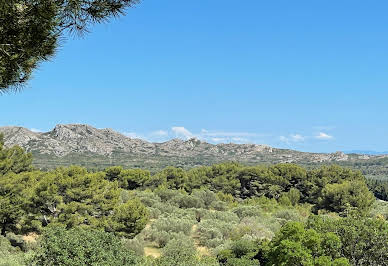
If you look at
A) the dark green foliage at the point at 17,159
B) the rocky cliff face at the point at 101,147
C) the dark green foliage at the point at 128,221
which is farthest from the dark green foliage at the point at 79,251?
the rocky cliff face at the point at 101,147

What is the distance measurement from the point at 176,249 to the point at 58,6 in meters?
15.7

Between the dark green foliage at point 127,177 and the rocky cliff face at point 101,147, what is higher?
the rocky cliff face at point 101,147

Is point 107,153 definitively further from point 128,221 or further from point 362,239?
point 362,239

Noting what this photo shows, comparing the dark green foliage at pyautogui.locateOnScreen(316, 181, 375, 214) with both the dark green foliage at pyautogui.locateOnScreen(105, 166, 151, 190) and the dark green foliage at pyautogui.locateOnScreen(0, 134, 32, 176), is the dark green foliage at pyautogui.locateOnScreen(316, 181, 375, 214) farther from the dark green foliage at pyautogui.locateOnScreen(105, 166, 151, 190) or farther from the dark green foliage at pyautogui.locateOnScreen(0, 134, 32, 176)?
the dark green foliage at pyautogui.locateOnScreen(0, 134, 32, 176)

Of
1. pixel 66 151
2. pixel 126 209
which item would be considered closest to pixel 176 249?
pixel 126 209

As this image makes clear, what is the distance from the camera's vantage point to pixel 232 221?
29.9 meters

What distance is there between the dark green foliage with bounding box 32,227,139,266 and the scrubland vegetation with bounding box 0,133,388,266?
4 cm

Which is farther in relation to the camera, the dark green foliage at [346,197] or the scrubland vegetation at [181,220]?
the dark green foliage at [346,197]

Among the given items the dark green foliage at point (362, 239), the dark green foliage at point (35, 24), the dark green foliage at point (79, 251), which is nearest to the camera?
the dark green foliage at point (35, 24)

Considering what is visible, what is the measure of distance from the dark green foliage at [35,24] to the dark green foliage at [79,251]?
862 cm

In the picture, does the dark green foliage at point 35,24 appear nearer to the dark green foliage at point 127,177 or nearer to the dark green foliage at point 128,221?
the dark green foliage at point 128,221

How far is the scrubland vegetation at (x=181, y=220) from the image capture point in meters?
12.9

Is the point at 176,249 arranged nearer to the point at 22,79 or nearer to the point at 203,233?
the point at 203,233

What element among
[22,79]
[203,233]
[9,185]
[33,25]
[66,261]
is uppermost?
[33,25]
